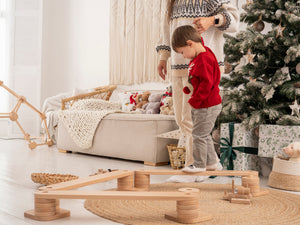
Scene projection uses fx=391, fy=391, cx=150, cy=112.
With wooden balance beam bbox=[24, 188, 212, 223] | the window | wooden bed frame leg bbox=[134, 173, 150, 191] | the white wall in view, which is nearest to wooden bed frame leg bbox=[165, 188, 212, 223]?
wooden balance beam bbox=[24, 188, 212, 223]

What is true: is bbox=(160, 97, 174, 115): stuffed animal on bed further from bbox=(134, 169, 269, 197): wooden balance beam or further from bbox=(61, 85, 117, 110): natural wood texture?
bbox=(134, 169, 269, 197): wooden balance beam

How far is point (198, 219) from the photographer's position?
1380 millimetres

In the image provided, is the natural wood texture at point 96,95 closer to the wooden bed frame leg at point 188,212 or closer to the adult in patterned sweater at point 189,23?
the adult in patterned sweater at point 189,23

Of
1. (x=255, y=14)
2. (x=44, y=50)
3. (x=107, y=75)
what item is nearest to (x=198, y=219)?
(x=255, y=14)

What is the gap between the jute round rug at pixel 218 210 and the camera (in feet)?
4.62

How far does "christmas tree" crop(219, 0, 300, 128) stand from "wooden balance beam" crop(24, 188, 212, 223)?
3.46 ft

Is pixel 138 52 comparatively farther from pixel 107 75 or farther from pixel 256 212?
pixel 256 212

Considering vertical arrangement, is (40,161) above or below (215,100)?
below

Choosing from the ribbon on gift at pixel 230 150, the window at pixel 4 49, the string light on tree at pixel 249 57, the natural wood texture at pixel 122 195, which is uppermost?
the window at pixel 4 49

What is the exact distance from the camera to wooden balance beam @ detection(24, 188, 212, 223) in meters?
1.36

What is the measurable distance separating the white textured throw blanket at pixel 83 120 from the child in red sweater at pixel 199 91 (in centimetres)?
156

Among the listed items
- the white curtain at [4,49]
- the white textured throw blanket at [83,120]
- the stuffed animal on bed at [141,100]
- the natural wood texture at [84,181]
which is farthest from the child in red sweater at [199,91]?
the white curtain at [4,49]

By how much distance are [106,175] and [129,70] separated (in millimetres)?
3044

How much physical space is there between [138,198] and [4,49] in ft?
15.1
